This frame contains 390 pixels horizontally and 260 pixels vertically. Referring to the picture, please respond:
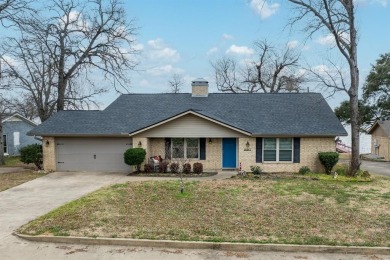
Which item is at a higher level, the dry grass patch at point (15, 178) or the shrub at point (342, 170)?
the shrub at point (342, 170)

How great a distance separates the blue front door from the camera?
67.6ft

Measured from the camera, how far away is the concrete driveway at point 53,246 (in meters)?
7.67

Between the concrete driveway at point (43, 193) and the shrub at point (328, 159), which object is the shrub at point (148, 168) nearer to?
the concrete driveway at point (43, 193)

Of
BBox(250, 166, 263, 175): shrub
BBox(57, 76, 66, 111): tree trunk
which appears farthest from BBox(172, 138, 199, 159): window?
BBox(57, 76, 66, 111): tree trunk

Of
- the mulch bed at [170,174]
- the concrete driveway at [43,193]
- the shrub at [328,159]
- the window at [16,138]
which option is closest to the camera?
the concrete driveway at [43,193]

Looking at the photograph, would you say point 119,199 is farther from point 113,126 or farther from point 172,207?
point 113,126

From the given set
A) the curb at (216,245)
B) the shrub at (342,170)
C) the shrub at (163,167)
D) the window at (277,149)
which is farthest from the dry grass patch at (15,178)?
the shrub at (342,170)

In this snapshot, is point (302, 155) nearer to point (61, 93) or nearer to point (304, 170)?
point (304, 170)

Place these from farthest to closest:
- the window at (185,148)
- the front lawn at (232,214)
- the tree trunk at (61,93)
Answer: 1. the tree trunk at (61,93)
2. the window at (185,148)
3. the front lawn at (232,214)

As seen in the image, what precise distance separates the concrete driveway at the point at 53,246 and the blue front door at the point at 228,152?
7382 millimetres

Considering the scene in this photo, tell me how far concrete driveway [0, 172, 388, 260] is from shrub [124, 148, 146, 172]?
10.3ft

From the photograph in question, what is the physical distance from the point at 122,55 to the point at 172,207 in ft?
66.6

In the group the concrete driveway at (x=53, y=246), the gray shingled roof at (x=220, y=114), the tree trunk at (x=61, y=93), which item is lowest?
the concrete driveway at (x=53, y=246)

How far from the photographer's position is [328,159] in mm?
19047
